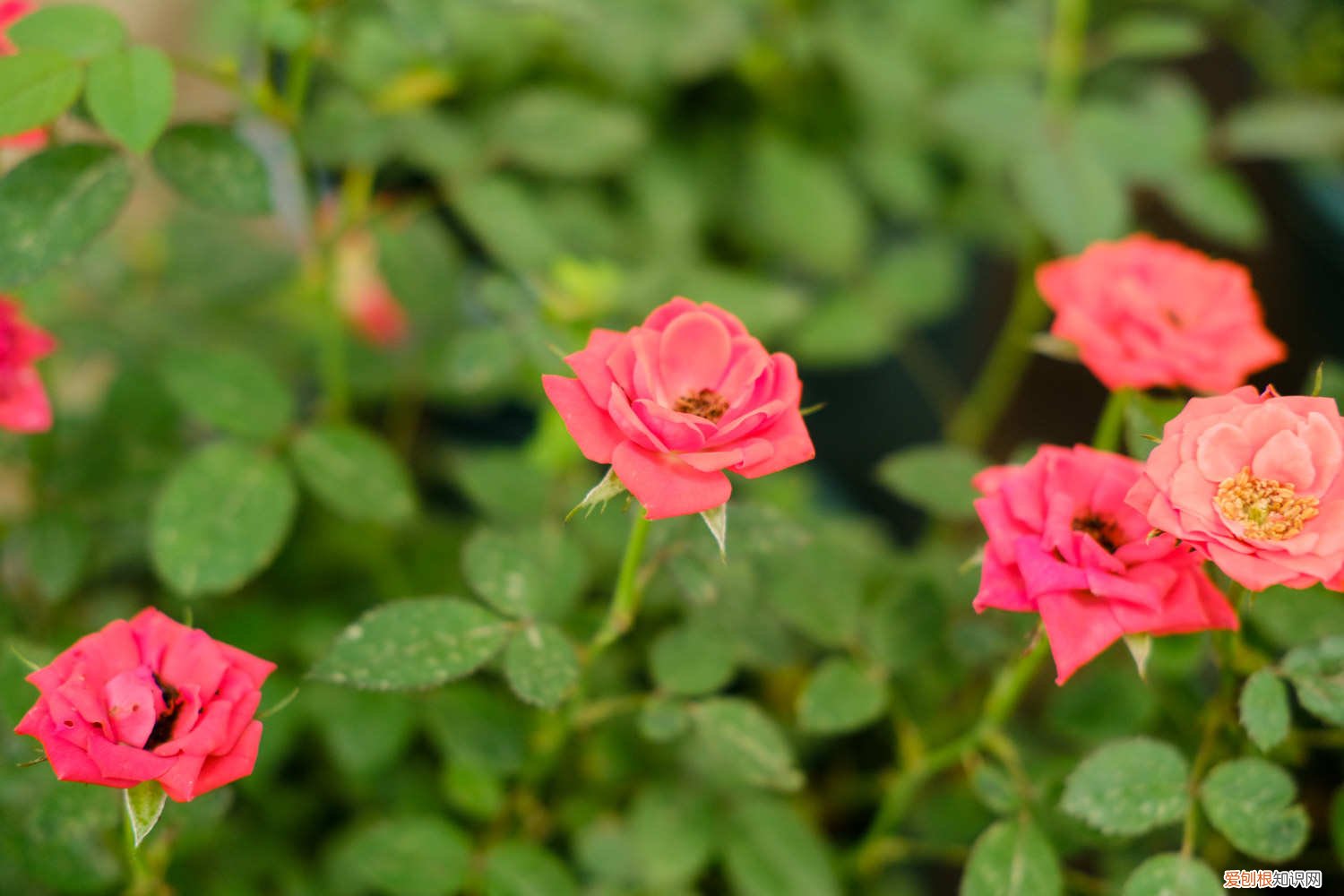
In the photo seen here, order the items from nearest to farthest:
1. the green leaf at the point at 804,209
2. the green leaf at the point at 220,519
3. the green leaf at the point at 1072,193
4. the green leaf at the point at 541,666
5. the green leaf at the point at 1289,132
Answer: the green leaf at the point at 541,666 < the green leaf at the point at 220,519 < the green leaf at the point at 1072,193 < the green leaf at the point at 1289,132 < the green leaf at the point at 804,209

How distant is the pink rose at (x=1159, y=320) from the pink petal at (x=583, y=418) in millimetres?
255

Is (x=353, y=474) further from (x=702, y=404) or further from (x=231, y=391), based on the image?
(x=702, y=404)

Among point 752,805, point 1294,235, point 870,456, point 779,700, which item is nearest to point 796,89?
point 870,456

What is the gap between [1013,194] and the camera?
121 centimetres

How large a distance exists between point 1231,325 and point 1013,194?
2.36 feet

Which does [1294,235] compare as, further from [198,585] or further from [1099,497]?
[198,585]

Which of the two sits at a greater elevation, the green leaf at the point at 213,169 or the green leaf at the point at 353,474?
the green leaf at the point at 213,169

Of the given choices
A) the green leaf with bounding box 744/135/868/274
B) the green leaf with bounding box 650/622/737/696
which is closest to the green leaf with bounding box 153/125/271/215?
the green leaf with bounding box 650/622/737/696

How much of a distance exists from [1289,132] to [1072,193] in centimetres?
26

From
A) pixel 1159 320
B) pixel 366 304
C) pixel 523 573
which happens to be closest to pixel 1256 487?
pixel 1159 320

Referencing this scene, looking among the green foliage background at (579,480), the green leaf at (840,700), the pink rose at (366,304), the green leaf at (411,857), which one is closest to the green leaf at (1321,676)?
the green foliage background at (579,480)

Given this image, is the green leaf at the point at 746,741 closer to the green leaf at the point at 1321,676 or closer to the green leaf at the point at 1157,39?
the green leaf at the point at 1321,676

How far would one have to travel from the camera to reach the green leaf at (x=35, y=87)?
0.52 m

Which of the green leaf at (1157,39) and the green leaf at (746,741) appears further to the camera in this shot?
the green leaf at (1157,39)
